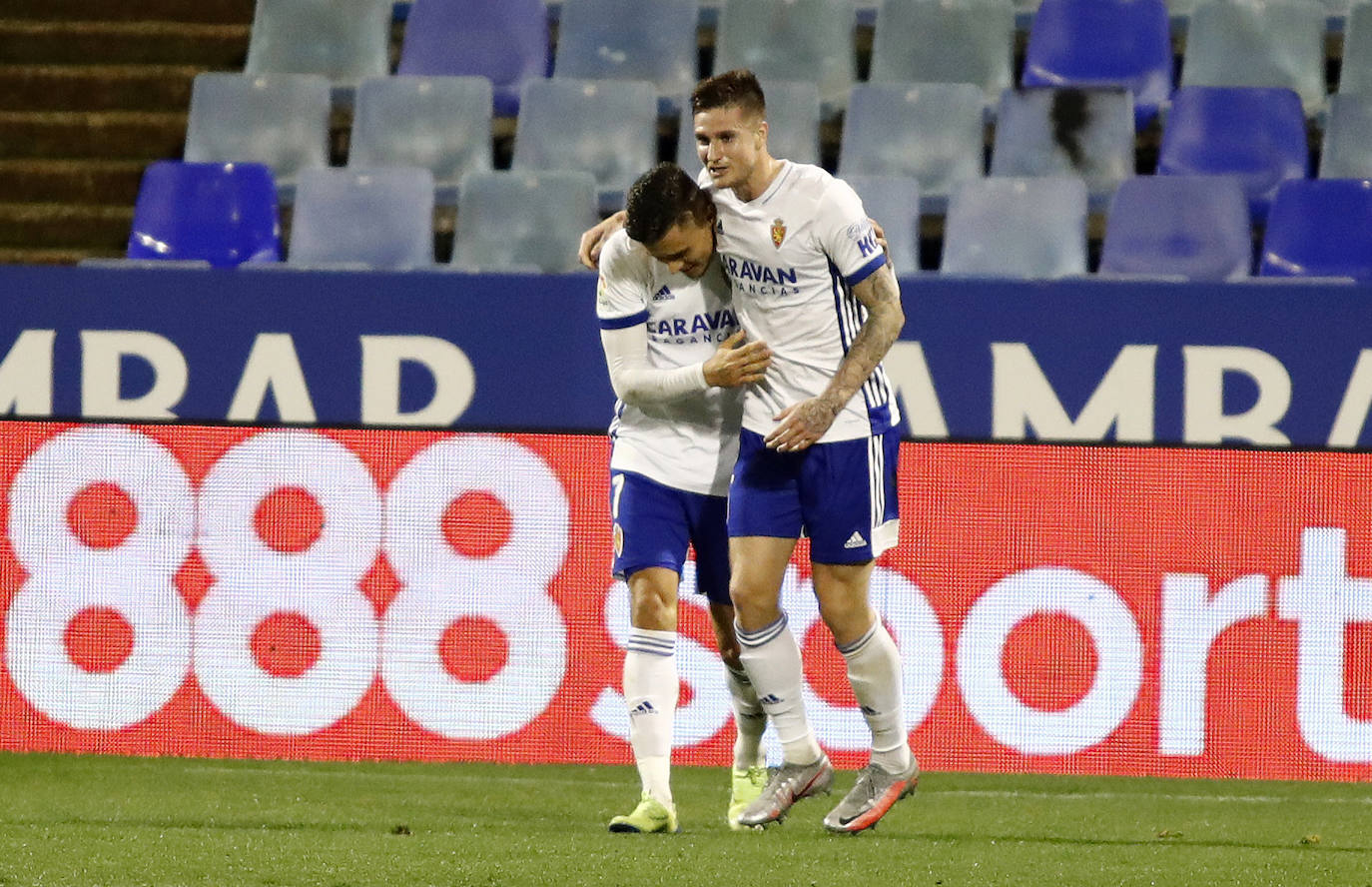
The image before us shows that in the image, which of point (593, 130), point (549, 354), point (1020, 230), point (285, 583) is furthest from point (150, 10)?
point (1020, 230)

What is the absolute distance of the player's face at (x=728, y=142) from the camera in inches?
182

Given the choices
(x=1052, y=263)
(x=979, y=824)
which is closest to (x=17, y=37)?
(x=1052, y=263)

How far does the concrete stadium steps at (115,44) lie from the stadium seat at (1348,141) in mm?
5168

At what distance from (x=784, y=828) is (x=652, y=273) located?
4.66 ft

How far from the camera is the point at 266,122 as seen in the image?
28.9ft

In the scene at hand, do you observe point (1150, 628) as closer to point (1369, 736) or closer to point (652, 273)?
point (1369, 736)

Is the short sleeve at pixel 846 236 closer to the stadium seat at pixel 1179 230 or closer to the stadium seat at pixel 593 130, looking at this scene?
the stadium seat at pixel 1179 230

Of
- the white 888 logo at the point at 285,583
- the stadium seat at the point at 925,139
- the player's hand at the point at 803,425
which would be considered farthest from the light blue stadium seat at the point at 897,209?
the player's hand at the point at 803,425

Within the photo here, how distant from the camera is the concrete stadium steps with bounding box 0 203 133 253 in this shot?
9.20 metres

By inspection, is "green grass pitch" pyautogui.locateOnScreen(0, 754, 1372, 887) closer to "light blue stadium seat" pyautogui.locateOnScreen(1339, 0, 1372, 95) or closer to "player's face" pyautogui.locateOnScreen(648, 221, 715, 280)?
"player's face" pyautogui.locateOnScreen(648, 221, 715, 280)

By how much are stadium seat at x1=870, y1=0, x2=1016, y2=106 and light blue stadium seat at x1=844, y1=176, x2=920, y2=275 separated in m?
1.26

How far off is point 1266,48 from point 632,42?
2787 mm

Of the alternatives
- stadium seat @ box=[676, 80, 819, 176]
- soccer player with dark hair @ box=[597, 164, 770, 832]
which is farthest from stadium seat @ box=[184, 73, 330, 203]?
soccer player with dark hair @ box=[597, 164, 770, 832]

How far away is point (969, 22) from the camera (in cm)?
900
